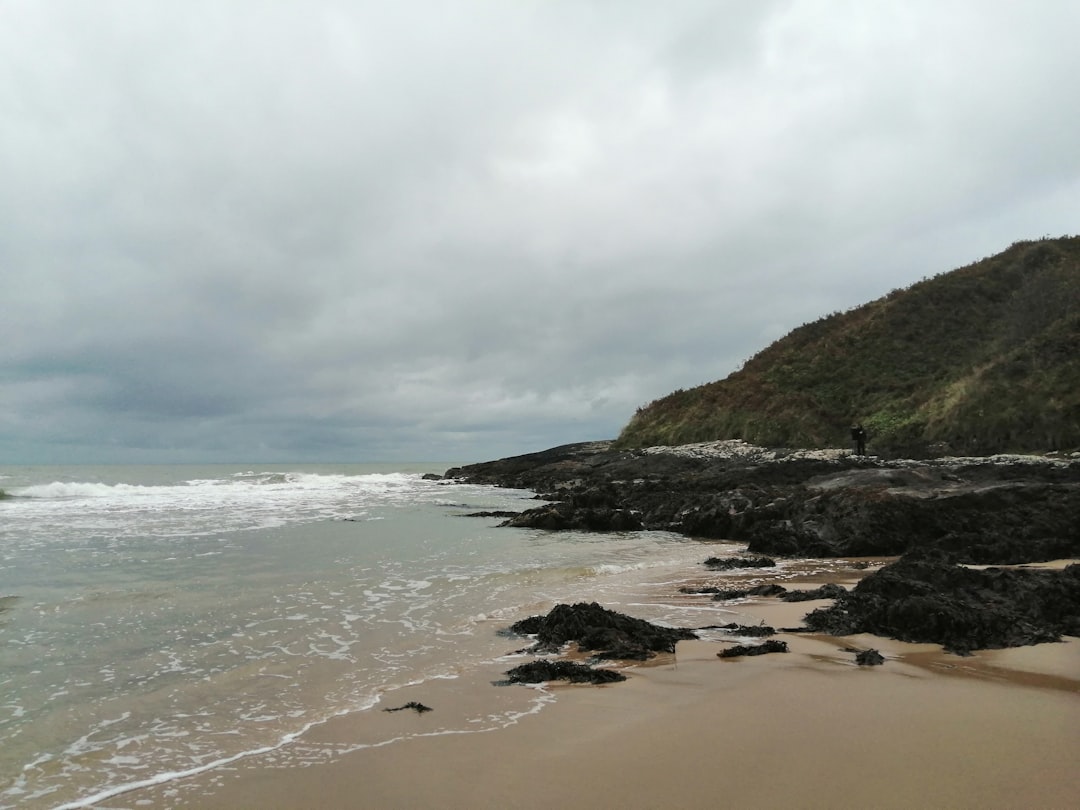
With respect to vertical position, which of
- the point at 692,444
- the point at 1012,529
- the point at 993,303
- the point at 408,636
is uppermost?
the point at 993,303

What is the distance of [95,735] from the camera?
15.5 ft

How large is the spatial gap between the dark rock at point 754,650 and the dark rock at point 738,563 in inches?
225

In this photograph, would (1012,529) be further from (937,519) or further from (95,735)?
(95,735)

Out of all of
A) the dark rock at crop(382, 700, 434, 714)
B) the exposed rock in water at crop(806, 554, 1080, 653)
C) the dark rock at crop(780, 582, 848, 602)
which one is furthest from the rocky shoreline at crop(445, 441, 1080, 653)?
the dark rock at crop(382, 700, 434, 714)

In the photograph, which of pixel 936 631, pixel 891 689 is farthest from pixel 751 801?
pixel 936 631

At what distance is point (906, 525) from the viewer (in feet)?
40.3

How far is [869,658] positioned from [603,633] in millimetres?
2377

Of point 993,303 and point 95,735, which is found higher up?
point 993,303

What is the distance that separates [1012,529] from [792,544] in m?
3.64

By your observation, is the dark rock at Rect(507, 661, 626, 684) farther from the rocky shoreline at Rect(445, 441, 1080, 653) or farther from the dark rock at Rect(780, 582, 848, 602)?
the dark rock at Rect(780, 582, 848, 602)

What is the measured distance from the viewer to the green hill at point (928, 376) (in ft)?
75.3

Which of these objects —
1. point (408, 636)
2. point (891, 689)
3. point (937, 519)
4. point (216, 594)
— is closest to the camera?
point (891, 689)

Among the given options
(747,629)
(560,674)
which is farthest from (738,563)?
(560,674)

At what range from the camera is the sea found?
14.8 ft
